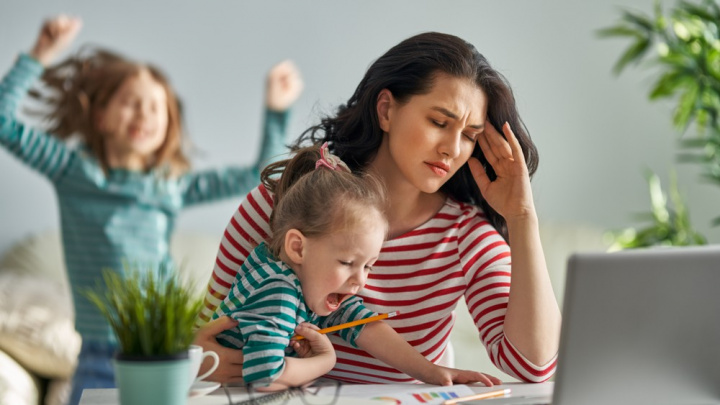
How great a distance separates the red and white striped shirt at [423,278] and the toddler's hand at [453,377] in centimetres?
16

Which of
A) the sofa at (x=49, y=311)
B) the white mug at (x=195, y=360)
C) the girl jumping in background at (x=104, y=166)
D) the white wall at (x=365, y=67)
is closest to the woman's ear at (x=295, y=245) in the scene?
the white mug at (x=195, y=360)

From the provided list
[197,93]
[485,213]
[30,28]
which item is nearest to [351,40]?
[197,93]

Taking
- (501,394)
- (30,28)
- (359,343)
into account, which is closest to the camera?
(501,394)

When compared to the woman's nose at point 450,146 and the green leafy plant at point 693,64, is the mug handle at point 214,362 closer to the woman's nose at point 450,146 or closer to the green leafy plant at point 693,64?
the woman's nose at point 450,146

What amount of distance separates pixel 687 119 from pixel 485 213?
1536 mm

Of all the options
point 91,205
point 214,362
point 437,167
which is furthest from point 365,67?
point 214,362

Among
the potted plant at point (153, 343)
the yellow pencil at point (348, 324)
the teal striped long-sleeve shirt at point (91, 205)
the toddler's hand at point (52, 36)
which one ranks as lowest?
the teal striped long-sleeve shirt at point (91, 205)

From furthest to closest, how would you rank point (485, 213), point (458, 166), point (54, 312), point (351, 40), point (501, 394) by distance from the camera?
1. point (351, 40)
2. point (54, 312)
3. point (485, 213)
4. point (458, 166)
5. point (501, 394)

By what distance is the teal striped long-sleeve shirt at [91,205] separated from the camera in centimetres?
262

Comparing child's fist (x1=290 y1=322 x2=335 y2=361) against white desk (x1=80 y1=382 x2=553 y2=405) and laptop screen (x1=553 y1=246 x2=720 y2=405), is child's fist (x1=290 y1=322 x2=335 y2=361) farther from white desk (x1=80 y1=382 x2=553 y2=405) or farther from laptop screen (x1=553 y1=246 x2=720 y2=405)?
laptop screen (x1=553 y1=246 x2=720 y2=405)

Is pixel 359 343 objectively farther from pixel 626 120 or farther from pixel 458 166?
pixel 626 120

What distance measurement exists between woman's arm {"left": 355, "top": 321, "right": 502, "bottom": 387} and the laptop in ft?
1.04

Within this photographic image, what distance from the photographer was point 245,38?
3557 millimetres

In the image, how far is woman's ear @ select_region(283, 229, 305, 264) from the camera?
1358mm
